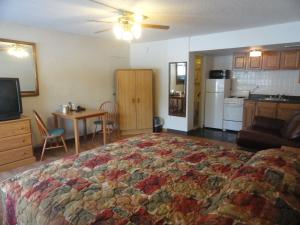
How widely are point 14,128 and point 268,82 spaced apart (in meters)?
5.66

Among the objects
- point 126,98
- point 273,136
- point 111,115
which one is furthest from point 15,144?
point 273,136

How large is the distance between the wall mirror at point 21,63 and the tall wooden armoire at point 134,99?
1.84 meters

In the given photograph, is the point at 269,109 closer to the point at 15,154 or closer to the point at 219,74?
the point at 219,74

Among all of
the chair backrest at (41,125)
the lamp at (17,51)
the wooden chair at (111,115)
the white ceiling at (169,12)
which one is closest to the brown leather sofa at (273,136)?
the white ceiling at (169,12)

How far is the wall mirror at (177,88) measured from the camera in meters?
5.11

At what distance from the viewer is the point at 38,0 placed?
2.53 m

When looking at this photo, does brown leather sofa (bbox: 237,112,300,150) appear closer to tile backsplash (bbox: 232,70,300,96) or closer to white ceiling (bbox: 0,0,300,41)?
white ceiling (bbox: 0,0,300,41)

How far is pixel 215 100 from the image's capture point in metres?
5.60

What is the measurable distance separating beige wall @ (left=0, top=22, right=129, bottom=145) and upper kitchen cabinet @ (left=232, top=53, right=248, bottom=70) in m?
3.03

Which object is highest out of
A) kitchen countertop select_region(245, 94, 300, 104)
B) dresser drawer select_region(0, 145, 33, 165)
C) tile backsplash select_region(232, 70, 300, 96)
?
tile backsplash select_region(232, 70, 300, 96)

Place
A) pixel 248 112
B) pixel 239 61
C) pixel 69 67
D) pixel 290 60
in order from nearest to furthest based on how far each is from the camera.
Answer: pixel 69 67
pixel 290 60
pixel 248 112
pixel 239 61

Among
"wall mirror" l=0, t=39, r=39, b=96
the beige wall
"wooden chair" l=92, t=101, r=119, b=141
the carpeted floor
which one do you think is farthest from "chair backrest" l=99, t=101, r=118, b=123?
"wall mirror" l=0, t=39, r=39, b=96

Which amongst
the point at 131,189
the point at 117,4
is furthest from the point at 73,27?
the point at 131,189

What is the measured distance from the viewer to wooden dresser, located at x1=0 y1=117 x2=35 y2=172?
3.17 meters
